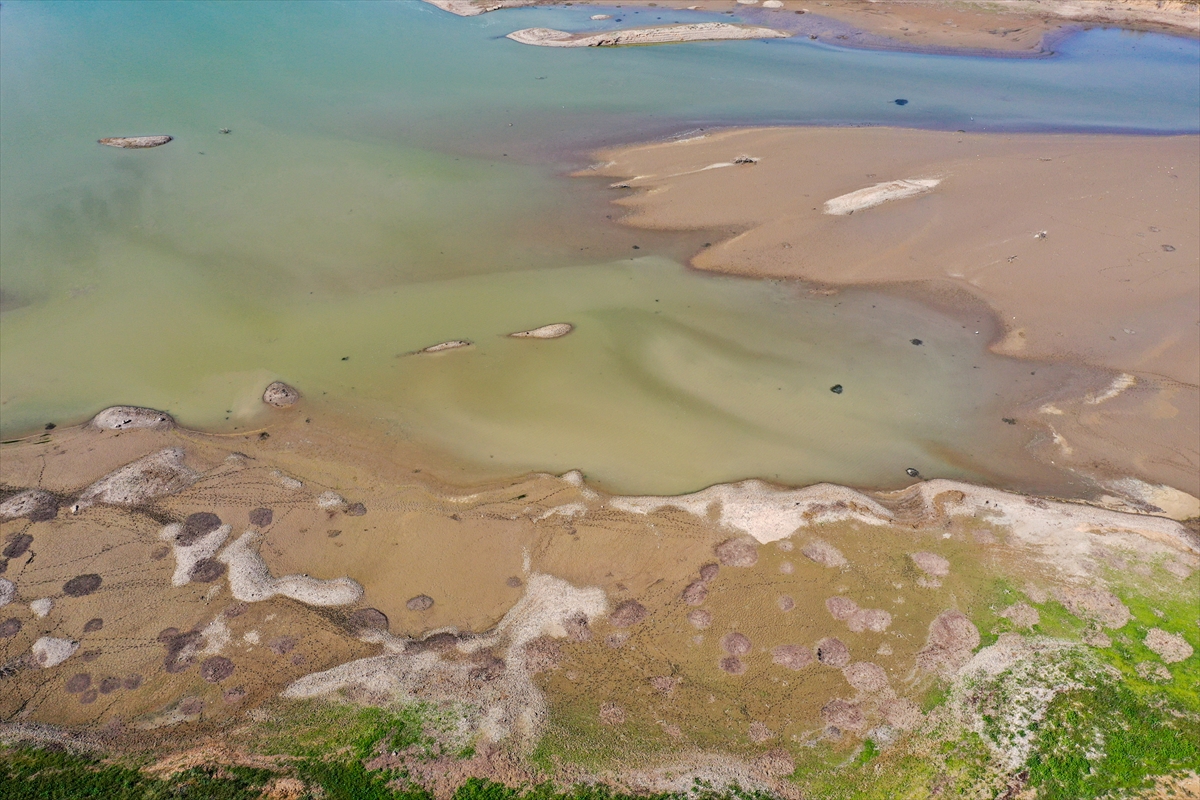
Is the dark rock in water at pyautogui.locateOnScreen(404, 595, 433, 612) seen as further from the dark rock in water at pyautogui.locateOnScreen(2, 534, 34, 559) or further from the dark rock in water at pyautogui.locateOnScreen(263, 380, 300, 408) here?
the dark rock in water at pyautogui.locateOnScreen(2, 534, 34, 559)

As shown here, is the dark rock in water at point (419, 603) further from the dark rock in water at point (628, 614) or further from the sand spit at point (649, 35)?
the sand spit at point (649, 35)

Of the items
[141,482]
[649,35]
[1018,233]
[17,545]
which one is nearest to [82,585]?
[17,545]

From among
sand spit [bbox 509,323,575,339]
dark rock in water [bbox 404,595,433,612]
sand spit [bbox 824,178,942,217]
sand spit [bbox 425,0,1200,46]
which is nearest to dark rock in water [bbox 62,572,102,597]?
dark rock in water [bbox 404,595,433,612]

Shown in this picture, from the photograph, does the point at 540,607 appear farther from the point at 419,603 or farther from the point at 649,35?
the point at 649,35

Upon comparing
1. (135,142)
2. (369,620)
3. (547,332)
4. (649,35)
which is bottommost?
(369,620)

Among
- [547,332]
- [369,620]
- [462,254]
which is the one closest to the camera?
[369,620]

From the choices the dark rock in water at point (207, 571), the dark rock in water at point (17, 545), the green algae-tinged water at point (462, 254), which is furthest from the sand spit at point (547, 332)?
the dark rock in water at point (17, 545)

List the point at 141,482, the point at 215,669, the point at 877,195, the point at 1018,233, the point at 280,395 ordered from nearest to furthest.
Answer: the point at 215,669 < the point at 141,482 < the point at 280,395 < the point at 1018,233 < the point at 877,195
